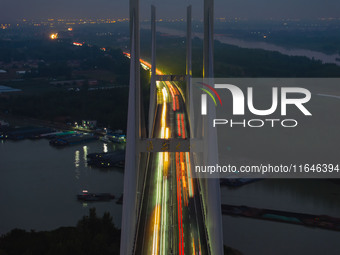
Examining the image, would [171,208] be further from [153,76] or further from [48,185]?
[153,76]

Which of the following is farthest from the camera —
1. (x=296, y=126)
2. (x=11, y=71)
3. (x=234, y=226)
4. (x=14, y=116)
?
(x=11, y=71)

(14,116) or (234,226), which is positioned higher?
(14,116)

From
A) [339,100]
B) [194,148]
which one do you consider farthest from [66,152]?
[339,100]

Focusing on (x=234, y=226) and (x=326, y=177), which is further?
(x=326, y=177)

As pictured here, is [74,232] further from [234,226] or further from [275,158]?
[275,158]

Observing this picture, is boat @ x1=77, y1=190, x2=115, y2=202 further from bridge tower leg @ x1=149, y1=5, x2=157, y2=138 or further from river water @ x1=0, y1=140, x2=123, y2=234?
bridge tower leg @ x1=149, y1=5, x2=157, y2=138

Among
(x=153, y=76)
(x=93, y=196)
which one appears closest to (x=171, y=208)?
(x=93, y=196)
